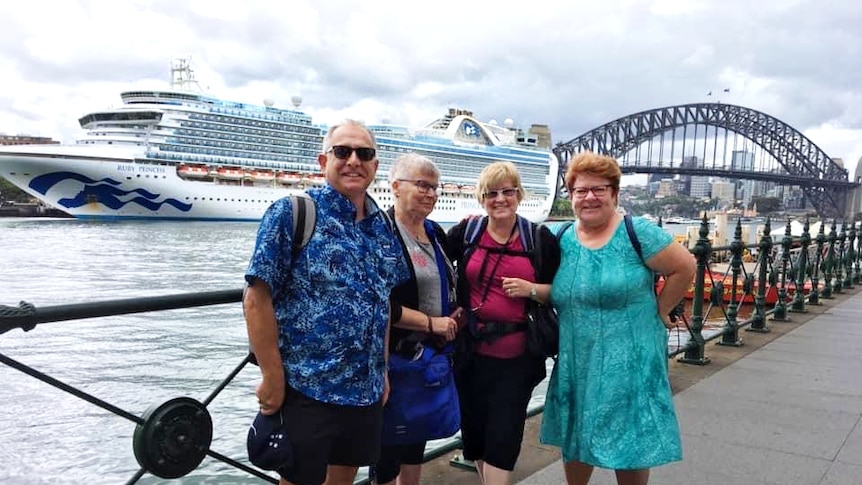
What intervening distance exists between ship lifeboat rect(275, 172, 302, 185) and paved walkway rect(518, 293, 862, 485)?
48.3 metres

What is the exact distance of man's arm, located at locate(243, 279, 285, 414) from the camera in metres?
1.76

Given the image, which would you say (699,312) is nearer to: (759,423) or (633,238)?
(759,423)

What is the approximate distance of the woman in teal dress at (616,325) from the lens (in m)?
2.40

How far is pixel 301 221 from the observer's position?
181 cm

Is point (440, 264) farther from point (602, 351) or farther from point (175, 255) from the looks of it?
A: point (175, 255)

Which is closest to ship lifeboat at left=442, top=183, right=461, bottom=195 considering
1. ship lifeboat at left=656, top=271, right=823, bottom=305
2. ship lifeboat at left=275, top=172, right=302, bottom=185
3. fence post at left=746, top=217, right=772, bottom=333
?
ship lifeboat at left=275, top=172, right=302, bottom=185

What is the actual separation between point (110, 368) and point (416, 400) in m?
8.68

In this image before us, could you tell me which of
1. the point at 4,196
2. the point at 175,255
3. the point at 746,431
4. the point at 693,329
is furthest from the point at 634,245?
the point at 4,196

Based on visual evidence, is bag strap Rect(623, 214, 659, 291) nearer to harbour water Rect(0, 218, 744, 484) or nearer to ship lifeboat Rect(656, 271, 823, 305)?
ship lifeboat Rect(656, 271, 823, 305)

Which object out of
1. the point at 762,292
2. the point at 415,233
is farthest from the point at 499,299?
the point at 762,292

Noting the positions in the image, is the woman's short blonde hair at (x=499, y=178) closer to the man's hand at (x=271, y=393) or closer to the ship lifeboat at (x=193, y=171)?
the man's hand at (x=271, y=393)

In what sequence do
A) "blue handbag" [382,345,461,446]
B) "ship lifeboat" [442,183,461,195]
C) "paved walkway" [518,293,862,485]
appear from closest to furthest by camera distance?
"blue handbag" [382,345,461,446] < "paved walkway" [518,293,862,485] < "ship lifeboat" [442,183,461,195]

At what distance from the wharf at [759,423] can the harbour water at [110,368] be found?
1593 mm

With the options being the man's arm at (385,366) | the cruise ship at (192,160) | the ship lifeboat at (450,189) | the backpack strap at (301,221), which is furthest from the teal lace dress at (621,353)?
the ship lifeboat at (450,189)
